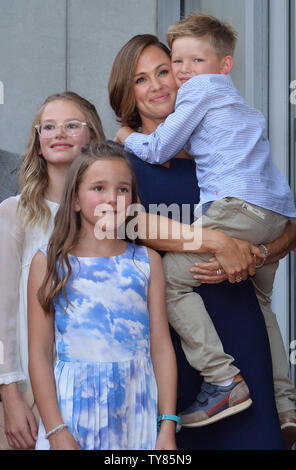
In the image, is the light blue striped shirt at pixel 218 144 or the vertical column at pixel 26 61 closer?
the light blue striped shirt at pixel 218 144

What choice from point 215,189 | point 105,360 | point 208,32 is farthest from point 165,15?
point 105,360

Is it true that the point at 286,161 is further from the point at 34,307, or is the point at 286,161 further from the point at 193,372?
the point at 34,307

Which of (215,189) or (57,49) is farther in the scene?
(57,49)

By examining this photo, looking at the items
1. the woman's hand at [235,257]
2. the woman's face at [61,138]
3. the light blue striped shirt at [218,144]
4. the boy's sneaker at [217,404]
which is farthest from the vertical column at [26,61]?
the boy's sneaker at [217,404]

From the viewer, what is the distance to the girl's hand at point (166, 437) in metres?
1.40

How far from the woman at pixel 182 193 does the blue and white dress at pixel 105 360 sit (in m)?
0.22

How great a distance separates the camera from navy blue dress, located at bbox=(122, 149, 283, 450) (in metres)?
1.56

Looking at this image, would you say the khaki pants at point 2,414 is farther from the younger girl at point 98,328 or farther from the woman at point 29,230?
the younger girl at point 98,328

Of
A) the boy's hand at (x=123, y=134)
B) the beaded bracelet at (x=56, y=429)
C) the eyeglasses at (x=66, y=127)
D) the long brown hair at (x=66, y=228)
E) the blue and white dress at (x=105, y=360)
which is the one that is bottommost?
the beaded bracelet at (x=56, y=429)

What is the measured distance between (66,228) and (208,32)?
0.80 meters

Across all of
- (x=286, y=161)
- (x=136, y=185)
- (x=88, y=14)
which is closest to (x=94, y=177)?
(x=136, y=185)

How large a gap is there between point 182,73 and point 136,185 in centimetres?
46

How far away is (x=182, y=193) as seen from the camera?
175cm

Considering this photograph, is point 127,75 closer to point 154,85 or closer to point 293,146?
point 154,85
